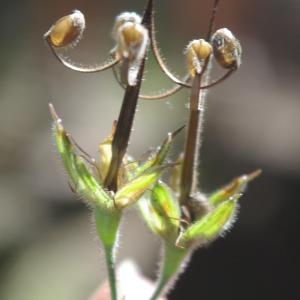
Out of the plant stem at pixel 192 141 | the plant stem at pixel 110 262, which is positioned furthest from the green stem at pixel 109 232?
the plant stem at pixel 192 141

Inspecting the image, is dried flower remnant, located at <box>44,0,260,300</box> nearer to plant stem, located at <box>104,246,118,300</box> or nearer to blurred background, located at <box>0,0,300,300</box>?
plant stem, located at <box>104,246,118,300</box>

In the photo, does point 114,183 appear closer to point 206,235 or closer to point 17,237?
point 206,235

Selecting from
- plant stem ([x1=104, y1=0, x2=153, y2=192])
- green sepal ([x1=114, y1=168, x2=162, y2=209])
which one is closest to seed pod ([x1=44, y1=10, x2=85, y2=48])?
plant stem ([x1=104, y1=0, x2=153, y2=192])

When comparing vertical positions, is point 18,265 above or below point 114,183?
below

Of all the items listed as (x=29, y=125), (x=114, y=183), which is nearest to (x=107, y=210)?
(x=114, y=183)

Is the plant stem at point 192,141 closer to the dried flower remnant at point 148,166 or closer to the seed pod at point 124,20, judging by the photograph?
the dried flower remnant at point 148,166

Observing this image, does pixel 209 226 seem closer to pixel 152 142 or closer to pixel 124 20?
pixel 124 20
